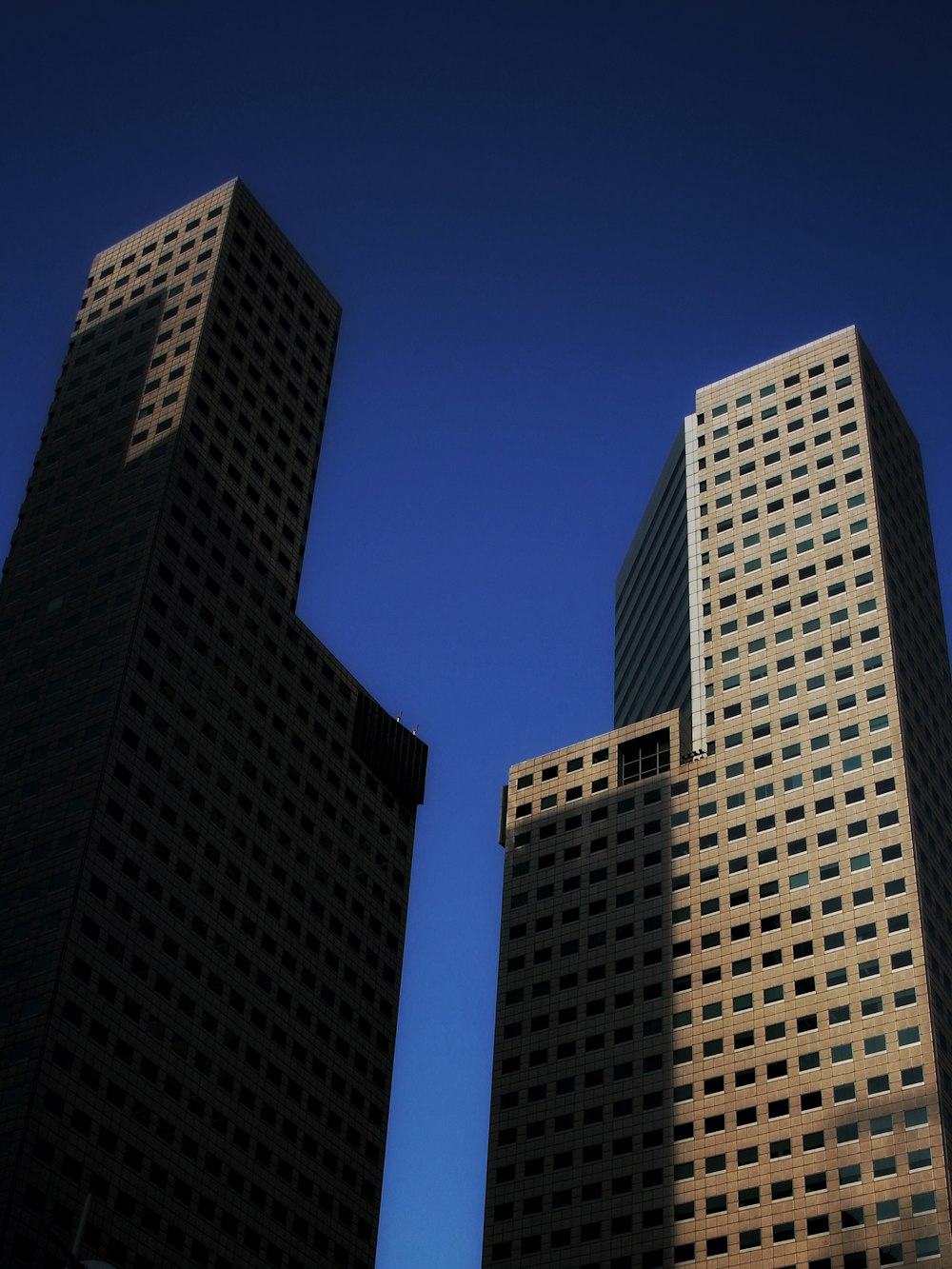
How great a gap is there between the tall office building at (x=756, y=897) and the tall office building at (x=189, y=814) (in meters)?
11.5

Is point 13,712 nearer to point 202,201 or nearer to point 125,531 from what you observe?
point 125,531

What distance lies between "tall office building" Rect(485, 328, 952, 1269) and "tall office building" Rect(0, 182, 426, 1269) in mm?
11477

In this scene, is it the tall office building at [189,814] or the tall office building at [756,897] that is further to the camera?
the tall office building at [756,897]

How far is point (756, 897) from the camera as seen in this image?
4094 inches

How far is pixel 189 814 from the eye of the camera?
330ft

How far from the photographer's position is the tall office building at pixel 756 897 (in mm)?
91125

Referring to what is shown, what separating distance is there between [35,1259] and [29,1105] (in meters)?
6.88

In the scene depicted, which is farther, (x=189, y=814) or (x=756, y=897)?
(x=756, y=897)

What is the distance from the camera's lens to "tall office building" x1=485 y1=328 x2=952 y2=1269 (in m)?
91.1

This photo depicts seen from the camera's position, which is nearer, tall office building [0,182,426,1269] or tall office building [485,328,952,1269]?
tall office building [0,182,426,1269]

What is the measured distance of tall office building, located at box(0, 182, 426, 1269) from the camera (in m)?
86.6

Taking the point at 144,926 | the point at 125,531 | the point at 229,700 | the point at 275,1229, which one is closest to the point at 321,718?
the point at 229,700

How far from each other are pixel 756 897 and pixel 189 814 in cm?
3427

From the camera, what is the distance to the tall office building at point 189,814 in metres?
86.6
